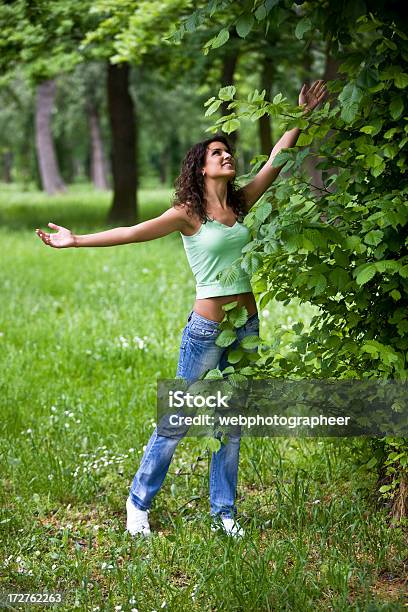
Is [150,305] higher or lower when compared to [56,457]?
higher

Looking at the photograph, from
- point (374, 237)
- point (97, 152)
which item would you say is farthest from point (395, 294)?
point (97, 152)

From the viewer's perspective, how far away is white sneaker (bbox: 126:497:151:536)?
451 centimetres

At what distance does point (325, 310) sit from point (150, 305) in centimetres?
583

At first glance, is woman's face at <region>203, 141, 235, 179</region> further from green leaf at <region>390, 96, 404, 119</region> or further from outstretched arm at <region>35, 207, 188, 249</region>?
green leaf at <region>390, 96, 404, 119</region>

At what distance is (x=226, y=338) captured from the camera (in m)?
3.99

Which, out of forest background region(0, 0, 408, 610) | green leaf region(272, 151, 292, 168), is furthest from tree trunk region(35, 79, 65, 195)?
green leaf region(272, 151, 292, 168)

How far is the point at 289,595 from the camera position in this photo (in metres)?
3.63

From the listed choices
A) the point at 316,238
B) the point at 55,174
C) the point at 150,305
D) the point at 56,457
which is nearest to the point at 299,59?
the point at 150,305

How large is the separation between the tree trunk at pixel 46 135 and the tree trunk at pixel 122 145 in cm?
1340

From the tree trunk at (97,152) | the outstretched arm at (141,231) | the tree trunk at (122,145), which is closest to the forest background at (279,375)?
the outstretched arm at (141,231)

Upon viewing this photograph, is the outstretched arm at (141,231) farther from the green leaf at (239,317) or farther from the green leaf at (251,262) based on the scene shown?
the green leaf at (251,262)

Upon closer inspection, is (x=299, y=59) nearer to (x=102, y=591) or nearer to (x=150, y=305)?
(x=150, y=305)

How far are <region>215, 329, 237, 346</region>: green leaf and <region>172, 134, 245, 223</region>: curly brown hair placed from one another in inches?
22.6

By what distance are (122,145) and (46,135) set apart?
49.2 ft
